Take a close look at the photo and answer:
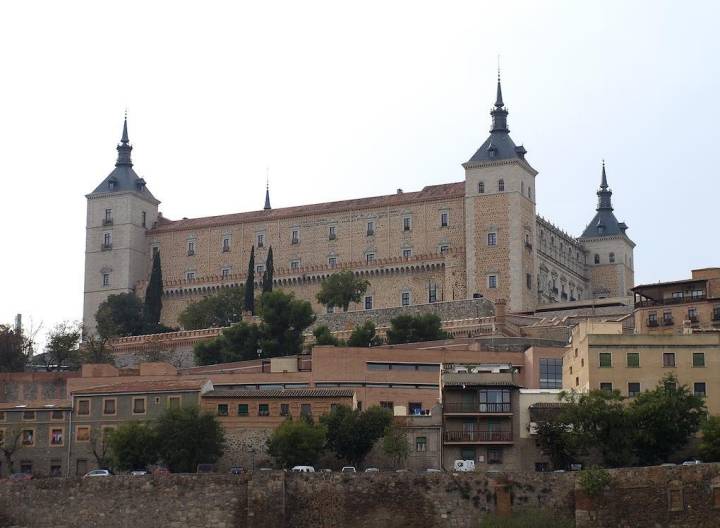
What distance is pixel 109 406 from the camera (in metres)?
68.5

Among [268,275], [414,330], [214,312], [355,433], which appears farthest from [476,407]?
[268,275]

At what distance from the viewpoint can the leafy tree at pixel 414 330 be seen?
9462 centimetres

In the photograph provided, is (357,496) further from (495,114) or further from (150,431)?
(495,114)

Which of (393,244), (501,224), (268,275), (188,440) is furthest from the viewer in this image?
(393,244)

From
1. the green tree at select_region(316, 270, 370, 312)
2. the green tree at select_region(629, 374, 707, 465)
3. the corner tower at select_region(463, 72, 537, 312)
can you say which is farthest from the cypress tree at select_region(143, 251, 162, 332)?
the green tree at select_region(629, 374, 707, 465)

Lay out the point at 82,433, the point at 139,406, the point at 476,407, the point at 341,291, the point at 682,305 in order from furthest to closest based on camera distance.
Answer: the point at 341,291 → the point at 682,305 → the point at 139,406 → the point at 82,433 → the point at 476,407

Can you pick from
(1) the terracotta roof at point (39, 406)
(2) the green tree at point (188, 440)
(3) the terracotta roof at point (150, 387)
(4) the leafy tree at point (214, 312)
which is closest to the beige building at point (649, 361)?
(2) the green tree at point (188, 440)

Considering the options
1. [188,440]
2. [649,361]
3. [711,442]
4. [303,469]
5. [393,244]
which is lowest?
[303,469]

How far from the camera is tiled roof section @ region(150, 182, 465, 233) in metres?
126

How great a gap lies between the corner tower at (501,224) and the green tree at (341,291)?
8415 millimetres

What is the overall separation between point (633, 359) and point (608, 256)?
233ft

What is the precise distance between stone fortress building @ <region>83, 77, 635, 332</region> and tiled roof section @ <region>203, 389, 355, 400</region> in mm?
51497

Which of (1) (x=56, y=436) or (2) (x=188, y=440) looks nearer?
(2) (x=188, y=440)

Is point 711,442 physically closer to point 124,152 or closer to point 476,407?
point 476,407
